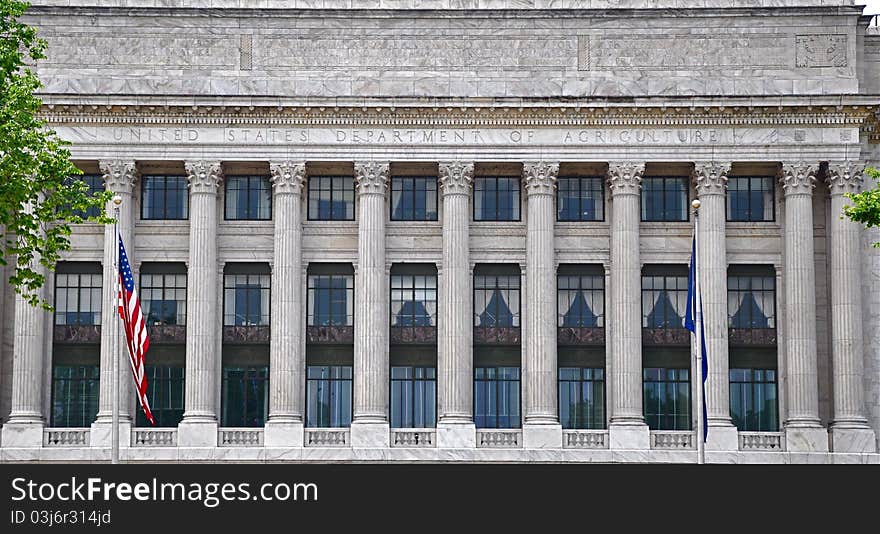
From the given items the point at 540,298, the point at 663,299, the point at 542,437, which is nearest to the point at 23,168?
the point at 540,298

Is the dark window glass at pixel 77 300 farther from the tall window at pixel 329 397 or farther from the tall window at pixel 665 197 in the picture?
the tall window at pixel 665 197

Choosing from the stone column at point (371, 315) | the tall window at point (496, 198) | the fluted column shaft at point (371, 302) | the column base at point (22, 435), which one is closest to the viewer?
the column base at point (22, 435)

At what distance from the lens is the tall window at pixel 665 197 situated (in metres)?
75.2

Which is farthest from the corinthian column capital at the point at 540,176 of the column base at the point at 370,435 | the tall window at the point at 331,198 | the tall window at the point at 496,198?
the column base at the point at 370,435

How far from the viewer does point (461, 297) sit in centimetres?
7306

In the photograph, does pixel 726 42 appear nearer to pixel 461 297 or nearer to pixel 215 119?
pixel 461 297

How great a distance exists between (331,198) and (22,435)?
16758 mm

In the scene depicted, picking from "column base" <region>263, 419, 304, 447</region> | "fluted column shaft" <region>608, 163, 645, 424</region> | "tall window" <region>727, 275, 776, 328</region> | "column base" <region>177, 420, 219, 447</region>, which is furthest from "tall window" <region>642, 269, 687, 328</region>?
"column base" <region>177, 420, 219, 447</region>

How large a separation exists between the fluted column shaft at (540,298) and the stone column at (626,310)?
103 inches

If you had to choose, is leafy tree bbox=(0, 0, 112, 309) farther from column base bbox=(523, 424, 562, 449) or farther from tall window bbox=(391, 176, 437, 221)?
column base bbox=(523, 424, 562, 449)

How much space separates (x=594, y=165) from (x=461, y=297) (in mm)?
8328
